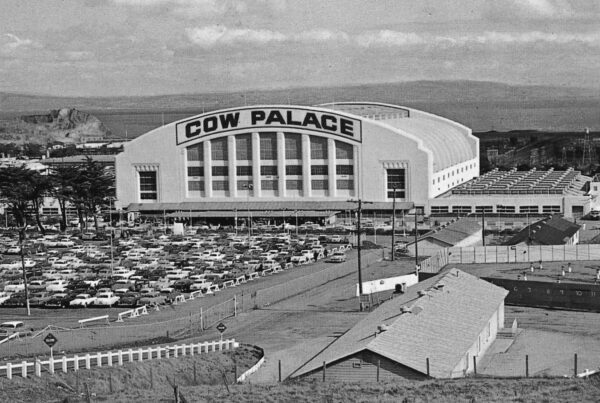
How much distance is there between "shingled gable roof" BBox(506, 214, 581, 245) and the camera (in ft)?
148

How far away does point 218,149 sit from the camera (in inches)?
2579

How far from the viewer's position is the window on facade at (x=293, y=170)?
212ft

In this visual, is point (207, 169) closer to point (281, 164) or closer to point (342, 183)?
point (281, 164)

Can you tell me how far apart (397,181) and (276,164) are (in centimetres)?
677

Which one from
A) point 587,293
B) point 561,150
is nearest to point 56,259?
point 587,293

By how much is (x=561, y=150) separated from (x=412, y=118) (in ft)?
175

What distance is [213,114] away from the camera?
6500 cm

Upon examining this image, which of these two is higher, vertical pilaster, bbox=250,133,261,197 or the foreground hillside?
vertical pilaster, bbox=250,133,261,197

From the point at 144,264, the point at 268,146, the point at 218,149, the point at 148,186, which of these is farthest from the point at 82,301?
the point at 148,186

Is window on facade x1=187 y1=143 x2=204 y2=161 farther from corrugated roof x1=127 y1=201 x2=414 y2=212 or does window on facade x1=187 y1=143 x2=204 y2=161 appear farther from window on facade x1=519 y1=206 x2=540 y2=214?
window on facade x1=519 y1=206 x2=540 y2=214

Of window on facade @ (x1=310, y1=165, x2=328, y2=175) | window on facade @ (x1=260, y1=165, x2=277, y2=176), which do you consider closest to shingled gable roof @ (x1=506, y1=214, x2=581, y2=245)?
window on facade @ (x1=310, y1=165, x2=328, y2=175)

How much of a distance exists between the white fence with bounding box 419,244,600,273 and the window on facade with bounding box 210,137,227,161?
24040 mm

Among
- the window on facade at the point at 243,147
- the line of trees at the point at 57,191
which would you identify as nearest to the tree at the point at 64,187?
the line of trees at the point at 57,191

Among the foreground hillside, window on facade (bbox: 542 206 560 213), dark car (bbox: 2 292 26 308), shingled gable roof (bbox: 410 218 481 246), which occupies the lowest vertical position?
dark car (bbox: 2 292 26 308)
